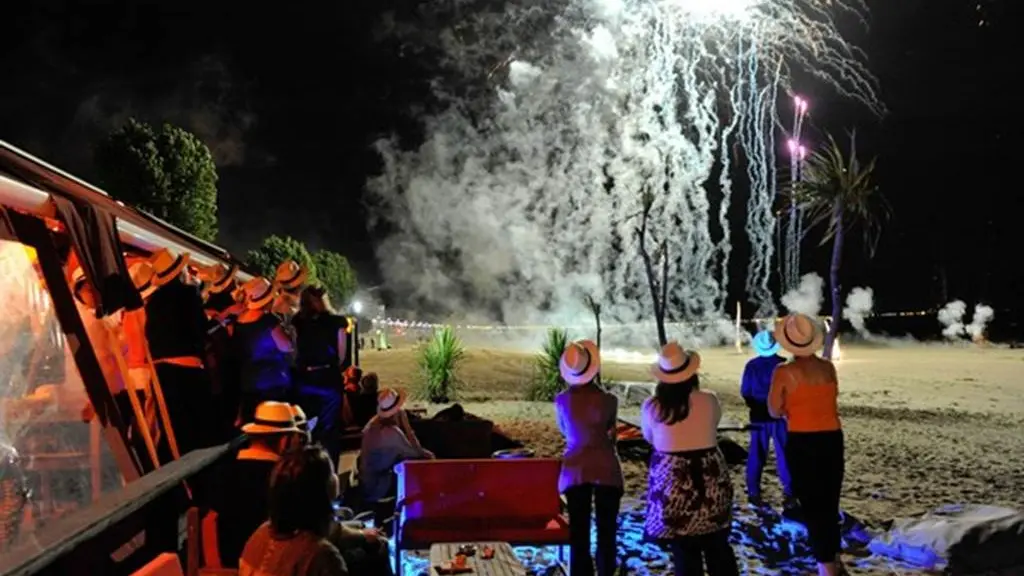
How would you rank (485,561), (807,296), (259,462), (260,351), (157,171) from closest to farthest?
(259,462)
(485,561)
(260,351)
(157,171)
(807,296)

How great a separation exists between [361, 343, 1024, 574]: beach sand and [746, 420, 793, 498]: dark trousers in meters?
0.29

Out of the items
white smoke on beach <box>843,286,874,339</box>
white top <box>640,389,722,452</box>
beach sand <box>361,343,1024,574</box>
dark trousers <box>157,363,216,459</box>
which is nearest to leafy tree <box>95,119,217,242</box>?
beach sand <box>361,343,1024,574</box>

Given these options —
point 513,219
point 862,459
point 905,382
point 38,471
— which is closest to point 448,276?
point 513,219

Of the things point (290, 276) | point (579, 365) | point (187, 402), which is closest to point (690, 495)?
point (579, 365)

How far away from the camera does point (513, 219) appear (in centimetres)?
5081

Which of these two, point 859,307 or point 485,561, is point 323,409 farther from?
point 859,307

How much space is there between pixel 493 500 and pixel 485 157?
46431 mm

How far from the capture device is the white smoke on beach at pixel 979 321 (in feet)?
134

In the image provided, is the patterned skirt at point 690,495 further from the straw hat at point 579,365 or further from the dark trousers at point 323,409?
the dark trousers at point 323,409

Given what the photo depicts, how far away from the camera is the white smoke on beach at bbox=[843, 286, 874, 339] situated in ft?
148

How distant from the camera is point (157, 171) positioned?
2119 centimetres

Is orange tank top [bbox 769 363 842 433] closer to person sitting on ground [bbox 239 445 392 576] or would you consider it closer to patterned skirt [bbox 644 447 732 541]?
patterned skirt [bbox 644 447 732 541]

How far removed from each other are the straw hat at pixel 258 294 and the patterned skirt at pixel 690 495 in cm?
330

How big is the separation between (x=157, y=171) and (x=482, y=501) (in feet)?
60.2
